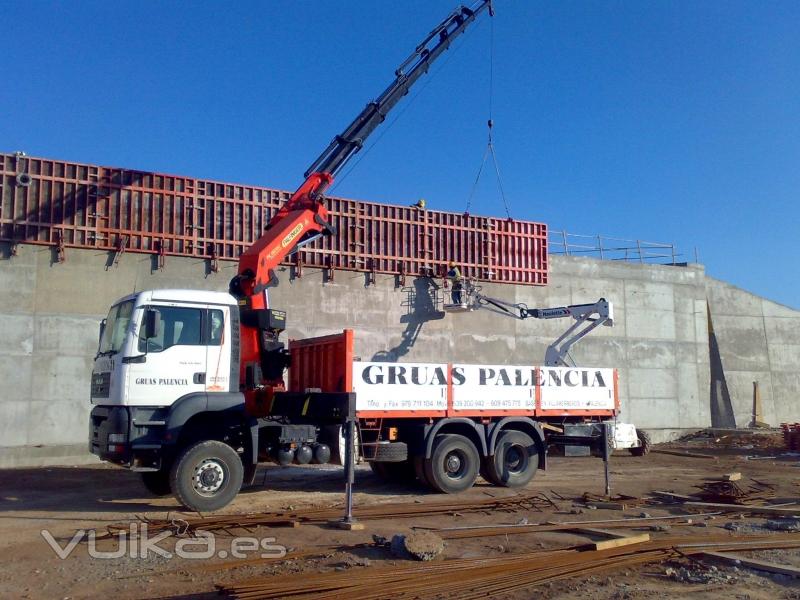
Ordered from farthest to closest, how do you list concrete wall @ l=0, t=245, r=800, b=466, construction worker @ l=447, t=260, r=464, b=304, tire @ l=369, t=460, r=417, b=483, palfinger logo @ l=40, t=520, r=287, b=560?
construction worker @ l=447, t=260, r=464, b=304 → concrete wall @ l=0, t=245, r=800, b=466 → tire @ l=369, t=460, r=417, b=483 → palfinger logo @ l=40, t=520, r=287, b=560

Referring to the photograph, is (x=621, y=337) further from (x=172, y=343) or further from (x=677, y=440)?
(x=172, y=343)

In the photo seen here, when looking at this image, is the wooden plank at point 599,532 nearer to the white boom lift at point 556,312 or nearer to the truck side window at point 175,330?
the truck side window at point 175,330

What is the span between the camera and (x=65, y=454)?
18156mm

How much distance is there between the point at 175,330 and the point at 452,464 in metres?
5.58

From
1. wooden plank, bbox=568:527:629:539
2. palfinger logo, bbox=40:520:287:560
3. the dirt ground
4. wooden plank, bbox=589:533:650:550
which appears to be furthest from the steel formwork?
wooden plank, bbox=589:533:650:550

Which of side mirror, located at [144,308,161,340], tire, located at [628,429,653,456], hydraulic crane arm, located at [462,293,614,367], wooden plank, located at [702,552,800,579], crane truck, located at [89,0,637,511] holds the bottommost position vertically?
wooden plank, located at [702,552,800,579]

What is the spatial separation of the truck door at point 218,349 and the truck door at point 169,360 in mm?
94

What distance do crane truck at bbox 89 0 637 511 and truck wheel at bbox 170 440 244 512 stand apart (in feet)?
0.05

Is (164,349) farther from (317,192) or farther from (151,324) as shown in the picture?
(317,192)

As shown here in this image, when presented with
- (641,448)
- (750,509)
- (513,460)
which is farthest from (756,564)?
(641,448)

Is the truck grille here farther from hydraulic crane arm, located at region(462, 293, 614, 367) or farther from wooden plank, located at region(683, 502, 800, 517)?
hydraulic crane arm, located at region(462, 293, 614, 367)

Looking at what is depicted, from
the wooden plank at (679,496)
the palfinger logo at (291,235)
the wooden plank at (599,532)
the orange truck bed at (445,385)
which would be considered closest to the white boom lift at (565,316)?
the orange truck bed at (445,385)

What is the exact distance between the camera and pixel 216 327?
37.7ft

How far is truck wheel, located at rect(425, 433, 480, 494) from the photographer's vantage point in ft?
43.6
